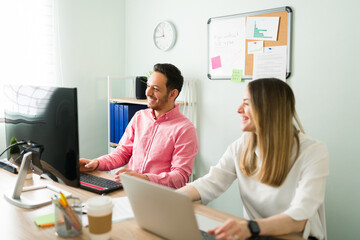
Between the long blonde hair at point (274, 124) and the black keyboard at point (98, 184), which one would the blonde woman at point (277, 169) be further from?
the black keyboard at point (98, 184)

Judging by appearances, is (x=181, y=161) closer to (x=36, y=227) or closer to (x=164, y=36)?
(x=36, y=227)

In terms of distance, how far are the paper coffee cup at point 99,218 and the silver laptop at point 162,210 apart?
0.09m

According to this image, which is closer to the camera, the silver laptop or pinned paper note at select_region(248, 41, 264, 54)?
the silver laptop

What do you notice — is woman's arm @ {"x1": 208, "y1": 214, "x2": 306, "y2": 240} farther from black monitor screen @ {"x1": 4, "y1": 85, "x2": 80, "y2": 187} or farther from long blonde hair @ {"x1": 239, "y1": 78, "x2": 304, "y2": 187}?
black monitor screen @ {"x1": 4, "y1": 85, "x2": 80, "y2": 187}

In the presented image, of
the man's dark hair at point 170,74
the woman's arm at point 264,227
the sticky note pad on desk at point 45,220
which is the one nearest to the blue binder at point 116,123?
the man's dark hair at point 170,74

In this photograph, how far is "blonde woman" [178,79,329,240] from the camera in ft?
3.65

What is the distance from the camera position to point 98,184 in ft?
4.99

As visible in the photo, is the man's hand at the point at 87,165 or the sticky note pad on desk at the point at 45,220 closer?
the sticky note pad on desk at the point at 45,220

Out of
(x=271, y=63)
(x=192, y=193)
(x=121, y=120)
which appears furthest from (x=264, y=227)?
(x=121, y=120)

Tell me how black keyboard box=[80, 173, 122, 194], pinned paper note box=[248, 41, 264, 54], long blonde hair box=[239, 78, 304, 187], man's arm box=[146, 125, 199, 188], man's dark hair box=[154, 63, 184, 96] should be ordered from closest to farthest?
long blonde hair box=[239, 78, 304, 187] → black keyboard box=[80, 173, 122, 194] → man's arm box=[146, 125, 199, 188] → man's dark hair box=[154, 63, 184, 96] → pinned paper note box=[248, 41, 264, 54]

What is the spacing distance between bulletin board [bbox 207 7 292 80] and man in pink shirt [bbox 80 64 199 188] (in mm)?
630

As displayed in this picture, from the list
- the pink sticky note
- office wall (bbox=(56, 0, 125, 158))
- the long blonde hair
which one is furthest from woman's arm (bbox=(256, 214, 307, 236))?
office wall (bbox=(56, 0, 125, 158))

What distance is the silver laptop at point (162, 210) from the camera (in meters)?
0.89

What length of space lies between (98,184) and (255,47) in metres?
1.46
